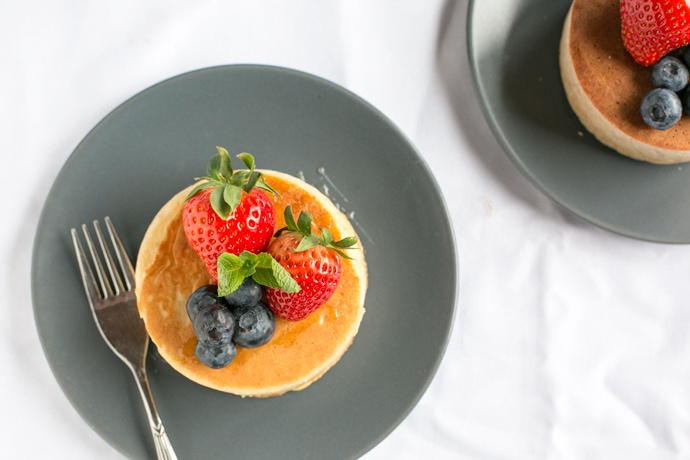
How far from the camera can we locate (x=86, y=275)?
2279mm

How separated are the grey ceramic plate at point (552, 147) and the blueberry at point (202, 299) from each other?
4.01 feet

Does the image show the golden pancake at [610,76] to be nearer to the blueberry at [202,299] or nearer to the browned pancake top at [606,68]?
the browned pancake top at [606,68]

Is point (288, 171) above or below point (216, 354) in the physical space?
above

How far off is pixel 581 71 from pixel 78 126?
1.91 meters

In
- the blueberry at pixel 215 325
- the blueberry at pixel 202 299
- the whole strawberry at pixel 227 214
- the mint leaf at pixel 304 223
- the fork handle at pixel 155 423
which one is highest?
the whole strawberry at pixel 227 214

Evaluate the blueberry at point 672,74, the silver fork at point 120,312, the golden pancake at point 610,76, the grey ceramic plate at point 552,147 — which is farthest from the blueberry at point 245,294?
the blueberry at point 672,74

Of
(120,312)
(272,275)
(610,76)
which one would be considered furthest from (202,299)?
(610,76)

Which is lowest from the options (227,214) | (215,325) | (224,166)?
(215,325)

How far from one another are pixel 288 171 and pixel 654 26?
53.4 inches

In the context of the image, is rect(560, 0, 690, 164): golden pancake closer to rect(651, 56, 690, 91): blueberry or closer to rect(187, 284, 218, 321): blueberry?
rect(651, 56, 690, 91): blueberry

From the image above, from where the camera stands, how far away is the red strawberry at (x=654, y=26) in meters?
2.15

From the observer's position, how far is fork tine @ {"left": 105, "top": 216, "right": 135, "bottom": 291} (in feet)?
7.59

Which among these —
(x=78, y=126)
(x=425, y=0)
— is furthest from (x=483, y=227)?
(x=78, y=126)

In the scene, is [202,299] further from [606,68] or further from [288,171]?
[606,68]
